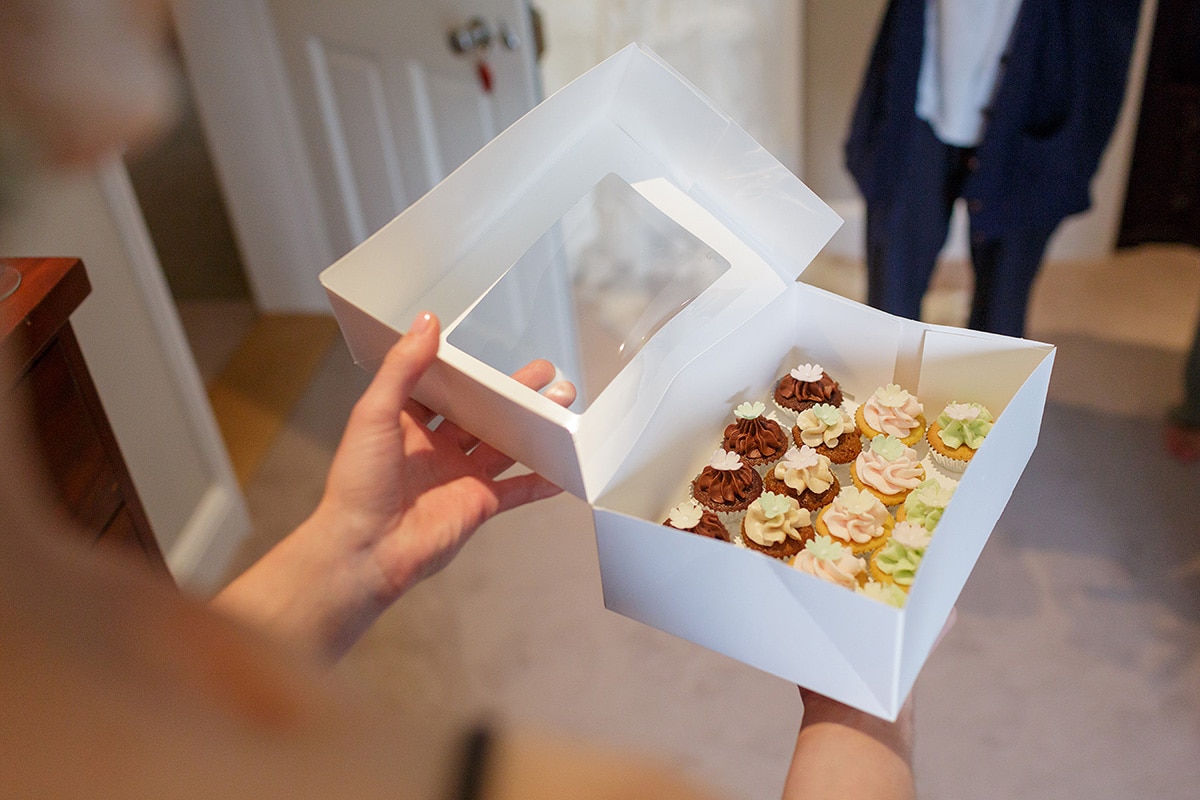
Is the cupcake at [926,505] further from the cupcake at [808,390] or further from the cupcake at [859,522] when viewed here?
the cupcake at [808,390]

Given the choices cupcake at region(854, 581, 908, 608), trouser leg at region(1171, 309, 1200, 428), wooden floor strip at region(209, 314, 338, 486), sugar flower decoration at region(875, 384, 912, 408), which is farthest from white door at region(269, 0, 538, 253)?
trouser leg at region(1171, 309, 1200, 428)

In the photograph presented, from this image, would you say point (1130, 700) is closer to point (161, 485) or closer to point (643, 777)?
point (643, 777)

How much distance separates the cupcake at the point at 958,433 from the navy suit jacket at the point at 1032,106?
827 mm

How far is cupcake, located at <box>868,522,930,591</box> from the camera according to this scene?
2.87 feet

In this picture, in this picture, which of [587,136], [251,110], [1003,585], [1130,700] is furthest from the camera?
[251,110]

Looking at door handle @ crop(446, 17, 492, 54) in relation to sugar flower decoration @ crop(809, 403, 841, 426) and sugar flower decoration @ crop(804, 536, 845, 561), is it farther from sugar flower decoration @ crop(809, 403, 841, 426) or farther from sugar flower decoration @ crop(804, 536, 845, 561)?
sugar flower decoration @ crop(804, 536, 845, 561)

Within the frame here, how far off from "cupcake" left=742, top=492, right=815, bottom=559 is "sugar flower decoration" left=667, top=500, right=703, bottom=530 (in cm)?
6

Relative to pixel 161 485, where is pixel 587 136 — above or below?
above

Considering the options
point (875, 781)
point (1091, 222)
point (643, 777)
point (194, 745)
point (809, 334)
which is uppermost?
point (194, 745)

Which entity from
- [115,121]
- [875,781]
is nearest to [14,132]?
[115,121]

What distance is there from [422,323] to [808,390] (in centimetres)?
50

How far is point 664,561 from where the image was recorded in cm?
84

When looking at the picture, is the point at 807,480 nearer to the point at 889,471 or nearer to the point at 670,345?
the point at 889,471

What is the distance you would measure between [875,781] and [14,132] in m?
0.81
